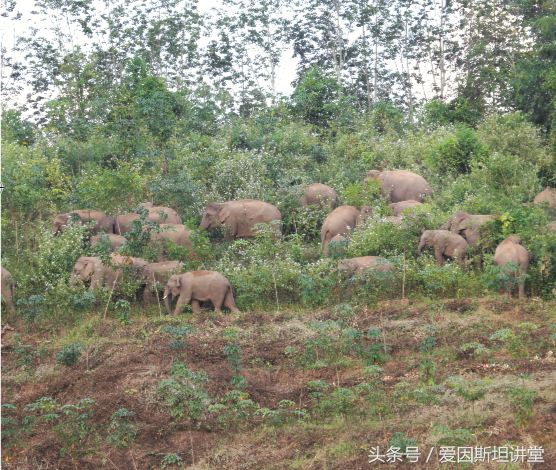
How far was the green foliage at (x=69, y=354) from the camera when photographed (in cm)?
935

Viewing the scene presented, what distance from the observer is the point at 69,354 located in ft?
31.1

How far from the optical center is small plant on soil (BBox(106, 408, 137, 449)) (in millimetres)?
7059

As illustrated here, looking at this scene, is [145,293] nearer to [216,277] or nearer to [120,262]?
[120,262]

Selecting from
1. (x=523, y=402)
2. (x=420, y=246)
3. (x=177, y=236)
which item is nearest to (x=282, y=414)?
(x=523, y=402)

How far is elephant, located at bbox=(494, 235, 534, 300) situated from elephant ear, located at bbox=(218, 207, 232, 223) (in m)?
5.73

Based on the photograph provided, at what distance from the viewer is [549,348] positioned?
9305 millimetres

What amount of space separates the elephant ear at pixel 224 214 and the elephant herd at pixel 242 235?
22 mm

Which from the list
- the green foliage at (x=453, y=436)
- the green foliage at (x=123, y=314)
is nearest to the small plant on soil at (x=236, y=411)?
the green foliage at (x=453, y=436)

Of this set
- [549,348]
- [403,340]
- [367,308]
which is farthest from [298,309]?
[549,348]

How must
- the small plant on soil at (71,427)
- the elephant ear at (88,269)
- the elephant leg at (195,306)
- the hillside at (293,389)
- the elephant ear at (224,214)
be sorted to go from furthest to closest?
the elephant ear at (224,214)
the elephant ear at (88,269)
the elephant leg at (195,306)
the small plant on soil at (71,427)
the hillside at (293,389)

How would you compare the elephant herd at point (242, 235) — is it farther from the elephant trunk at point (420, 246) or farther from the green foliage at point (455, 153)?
the green foliage at point (455, 153)

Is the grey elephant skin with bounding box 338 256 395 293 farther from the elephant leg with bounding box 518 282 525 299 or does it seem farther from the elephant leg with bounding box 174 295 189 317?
the elephant leg with bounding box 174 295 189 317

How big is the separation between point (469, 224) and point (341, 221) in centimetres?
273

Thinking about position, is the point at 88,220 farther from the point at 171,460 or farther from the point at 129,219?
the point at 171,460
